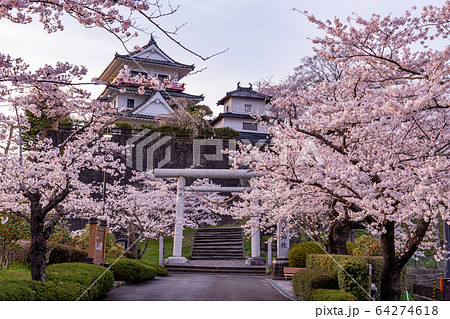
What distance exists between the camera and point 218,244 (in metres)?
27.3

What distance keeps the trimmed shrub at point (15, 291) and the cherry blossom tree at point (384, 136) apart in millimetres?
4649

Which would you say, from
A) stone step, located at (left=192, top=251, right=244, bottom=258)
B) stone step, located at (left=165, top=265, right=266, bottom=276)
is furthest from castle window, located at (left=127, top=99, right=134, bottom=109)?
stone step, located at (left=165, top=265, right=266, bottom=276)

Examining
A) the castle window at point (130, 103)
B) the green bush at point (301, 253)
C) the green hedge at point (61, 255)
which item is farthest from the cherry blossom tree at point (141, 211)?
the castle window at point (130, 103)

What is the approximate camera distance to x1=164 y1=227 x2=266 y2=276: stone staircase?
20.4 m

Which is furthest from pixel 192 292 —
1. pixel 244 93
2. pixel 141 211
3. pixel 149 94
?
pixel 244 93

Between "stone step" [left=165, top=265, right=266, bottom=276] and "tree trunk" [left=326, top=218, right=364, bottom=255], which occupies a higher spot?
"tree trunk" [left=326, top=218, right=364, bottom=255]

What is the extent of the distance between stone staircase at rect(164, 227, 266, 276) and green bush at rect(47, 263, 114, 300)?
31.6 ft

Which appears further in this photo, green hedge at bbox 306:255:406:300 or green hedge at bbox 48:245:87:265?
green hedge at bbox 48:245:87:265

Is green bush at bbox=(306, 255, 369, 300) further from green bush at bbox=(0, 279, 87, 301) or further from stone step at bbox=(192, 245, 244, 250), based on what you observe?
stone step at bbox=(192, 245, 244, 250)

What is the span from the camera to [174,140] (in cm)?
3381

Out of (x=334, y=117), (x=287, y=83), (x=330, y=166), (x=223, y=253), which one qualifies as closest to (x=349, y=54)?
(x=334, y=117)

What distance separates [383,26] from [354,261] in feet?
17.6

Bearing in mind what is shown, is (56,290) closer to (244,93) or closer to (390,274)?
(390,274)

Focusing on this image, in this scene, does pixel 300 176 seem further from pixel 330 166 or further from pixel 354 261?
pixel 354 261
